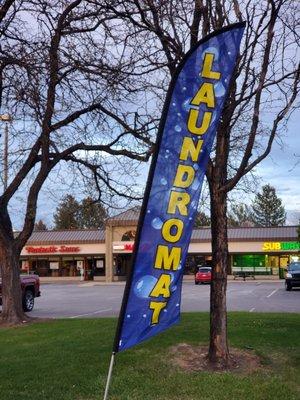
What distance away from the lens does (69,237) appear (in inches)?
2640

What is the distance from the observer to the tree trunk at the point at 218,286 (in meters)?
8.44

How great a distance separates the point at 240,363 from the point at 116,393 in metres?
2.19

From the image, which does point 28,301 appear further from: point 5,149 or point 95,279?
point 95,279

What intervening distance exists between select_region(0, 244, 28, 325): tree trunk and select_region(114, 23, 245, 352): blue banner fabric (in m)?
10.2

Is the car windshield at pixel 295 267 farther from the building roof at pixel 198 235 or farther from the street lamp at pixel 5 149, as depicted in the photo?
the street lamp at pixel 5 149

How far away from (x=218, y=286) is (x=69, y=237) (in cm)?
5931

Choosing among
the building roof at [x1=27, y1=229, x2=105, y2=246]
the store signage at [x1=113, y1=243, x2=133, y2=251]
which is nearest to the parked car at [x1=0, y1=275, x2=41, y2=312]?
the store signage at [x1=113, y1=243, x2=133, y2=251]

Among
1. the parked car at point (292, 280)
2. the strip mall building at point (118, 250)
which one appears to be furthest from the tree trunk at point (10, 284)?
the strip mall building at point (118, 250)

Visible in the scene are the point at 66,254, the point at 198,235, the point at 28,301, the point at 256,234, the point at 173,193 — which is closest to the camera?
the point at 173,193

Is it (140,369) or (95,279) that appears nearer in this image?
(140,369)

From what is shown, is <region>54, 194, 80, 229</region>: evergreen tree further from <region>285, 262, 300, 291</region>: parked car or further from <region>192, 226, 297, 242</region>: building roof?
<region>192, 226, 297, 242</region>: building roof

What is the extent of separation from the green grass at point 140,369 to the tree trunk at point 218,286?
60cm

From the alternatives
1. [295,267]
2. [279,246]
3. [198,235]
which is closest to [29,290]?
[295,267]

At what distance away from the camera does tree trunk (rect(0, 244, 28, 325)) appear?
15.7m
